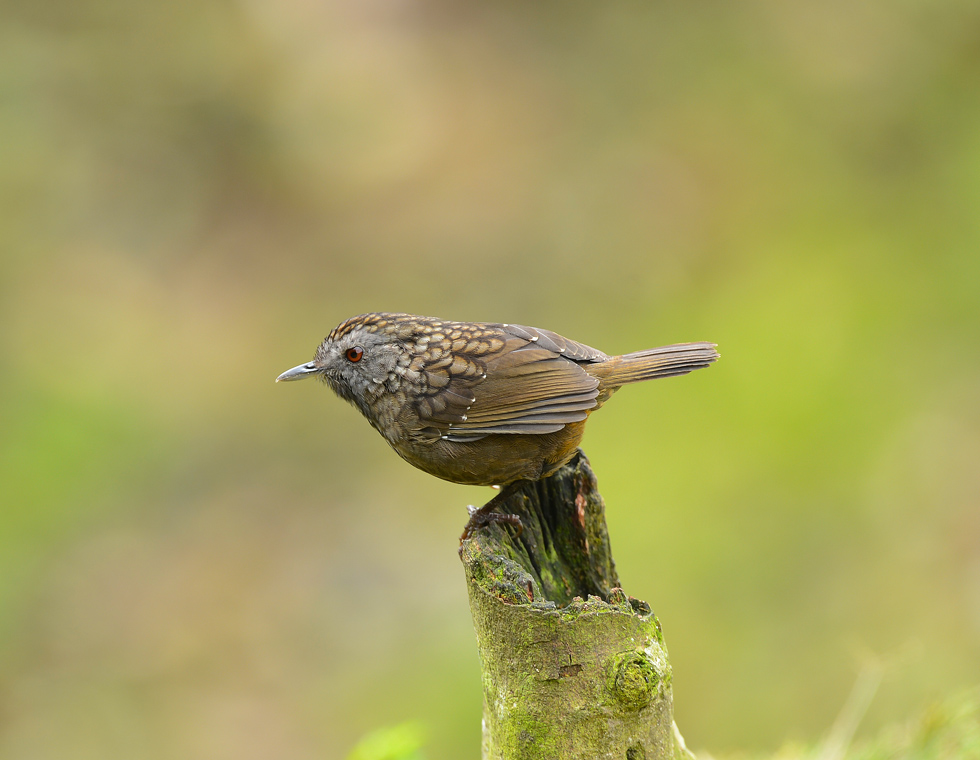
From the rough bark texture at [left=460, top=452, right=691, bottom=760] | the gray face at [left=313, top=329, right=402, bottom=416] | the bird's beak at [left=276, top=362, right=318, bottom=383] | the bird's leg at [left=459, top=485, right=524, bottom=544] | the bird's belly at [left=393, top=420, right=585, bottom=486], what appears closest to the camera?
the rough bark texture at [left=460, top=452, right=691, bottom=760]

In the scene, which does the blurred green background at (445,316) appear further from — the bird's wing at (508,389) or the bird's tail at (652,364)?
the bird's wing at (508,389)

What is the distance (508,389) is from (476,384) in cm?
12

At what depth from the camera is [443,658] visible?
5797 millimetres

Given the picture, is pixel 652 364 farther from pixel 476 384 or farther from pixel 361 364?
pixel 361 364

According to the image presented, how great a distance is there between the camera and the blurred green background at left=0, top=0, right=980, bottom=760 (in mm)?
5773

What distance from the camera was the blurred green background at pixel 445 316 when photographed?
5773 millimetres

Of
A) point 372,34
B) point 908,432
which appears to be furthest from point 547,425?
point 372,34

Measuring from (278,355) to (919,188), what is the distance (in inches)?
205

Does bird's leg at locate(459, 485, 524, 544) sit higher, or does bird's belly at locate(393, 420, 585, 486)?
bird's belly at locate(393, 420, 585, 486)

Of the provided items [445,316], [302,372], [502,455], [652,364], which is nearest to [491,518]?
[502,455]

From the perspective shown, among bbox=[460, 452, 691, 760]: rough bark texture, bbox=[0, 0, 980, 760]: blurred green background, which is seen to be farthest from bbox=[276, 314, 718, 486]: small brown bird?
bbox=[0, 0, 980, 760]: blurred green background

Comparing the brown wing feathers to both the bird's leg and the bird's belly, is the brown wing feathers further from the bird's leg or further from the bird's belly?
the bird's leg

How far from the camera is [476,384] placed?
3340 mm

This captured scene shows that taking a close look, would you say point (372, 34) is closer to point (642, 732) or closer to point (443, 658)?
point (443, 658)
